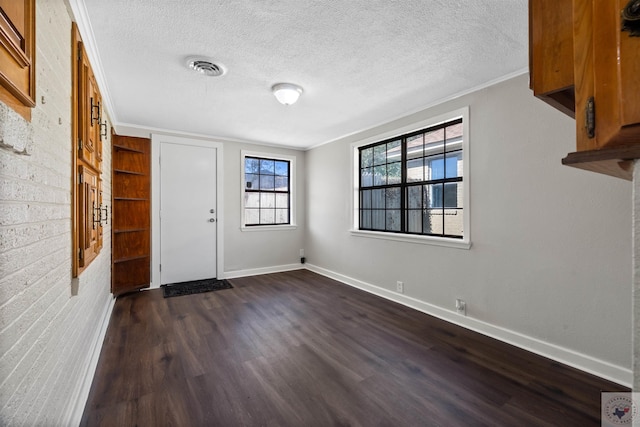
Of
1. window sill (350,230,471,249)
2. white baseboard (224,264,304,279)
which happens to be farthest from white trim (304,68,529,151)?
white baseboard (224,264,304,279)

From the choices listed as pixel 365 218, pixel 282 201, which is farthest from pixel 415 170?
pixel 282 201

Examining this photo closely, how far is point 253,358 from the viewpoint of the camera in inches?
87.2

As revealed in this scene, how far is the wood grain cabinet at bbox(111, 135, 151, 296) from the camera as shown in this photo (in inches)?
148

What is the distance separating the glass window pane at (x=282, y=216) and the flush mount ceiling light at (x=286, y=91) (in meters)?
2.81

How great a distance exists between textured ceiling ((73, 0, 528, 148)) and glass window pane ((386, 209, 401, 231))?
1.26 m

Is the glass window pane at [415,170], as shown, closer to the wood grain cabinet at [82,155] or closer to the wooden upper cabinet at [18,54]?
the wood grain cabinet at [82,155]

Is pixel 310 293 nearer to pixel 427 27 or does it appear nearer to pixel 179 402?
pixel 179 402

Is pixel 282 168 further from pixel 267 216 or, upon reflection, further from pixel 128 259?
pixel 128 259

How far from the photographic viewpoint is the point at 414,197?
3418 mm

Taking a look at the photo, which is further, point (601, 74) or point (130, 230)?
point (130, 230)

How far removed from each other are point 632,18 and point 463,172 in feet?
8.23

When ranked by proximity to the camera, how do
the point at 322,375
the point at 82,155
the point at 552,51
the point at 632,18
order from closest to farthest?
the point at 632,18
the point at 552,51
the point at 82,155
the point at 322,375

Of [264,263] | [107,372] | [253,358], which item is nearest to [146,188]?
[264,263]

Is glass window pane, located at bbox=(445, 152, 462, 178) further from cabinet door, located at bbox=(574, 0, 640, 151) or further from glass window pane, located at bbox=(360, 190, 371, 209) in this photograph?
cabinet door, located at bbox=(574, 0, 640, 151)
